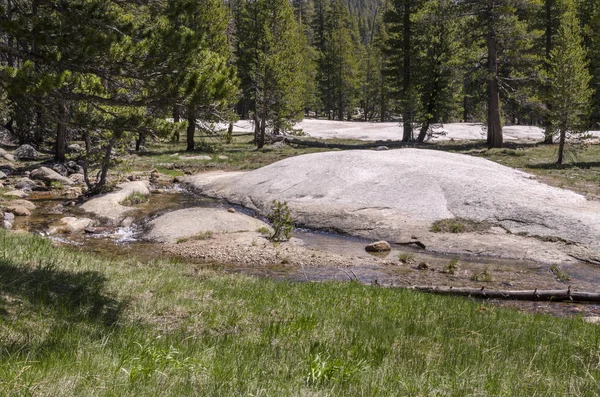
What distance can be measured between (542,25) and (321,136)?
79.3 ft

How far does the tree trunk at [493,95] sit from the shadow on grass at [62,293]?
32742 mm

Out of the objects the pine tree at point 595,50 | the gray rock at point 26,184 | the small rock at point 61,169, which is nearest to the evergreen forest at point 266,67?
the pine tree at point 595,50

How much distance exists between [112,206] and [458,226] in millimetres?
14352

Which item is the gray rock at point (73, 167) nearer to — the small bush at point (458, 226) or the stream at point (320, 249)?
the stream at point (320, 249)

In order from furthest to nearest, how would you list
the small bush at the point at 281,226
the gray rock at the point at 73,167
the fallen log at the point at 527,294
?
the gray rock at the point at 73,167
the small bush at the point at 281,226
the fallen log at the point at 527,294

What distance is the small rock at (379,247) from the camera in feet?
51.8

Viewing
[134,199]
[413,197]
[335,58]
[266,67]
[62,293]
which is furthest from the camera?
[335,58]


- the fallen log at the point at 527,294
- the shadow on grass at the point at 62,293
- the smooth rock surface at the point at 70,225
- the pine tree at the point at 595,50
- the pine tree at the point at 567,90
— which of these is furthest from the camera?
the pine tree at the point at 595,50

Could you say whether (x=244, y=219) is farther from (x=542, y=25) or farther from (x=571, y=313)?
(x=542, y=25)

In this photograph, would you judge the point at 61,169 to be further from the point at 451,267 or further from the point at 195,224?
the point at 451,267

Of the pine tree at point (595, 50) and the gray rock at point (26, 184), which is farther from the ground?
the pine tree at point (595, 50)

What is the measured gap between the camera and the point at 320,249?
16.1 m

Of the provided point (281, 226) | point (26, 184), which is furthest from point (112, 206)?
point (281, 226)

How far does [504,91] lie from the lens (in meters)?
35.3
